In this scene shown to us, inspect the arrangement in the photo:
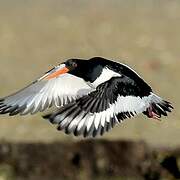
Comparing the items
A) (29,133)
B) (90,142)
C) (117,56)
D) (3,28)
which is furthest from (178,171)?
(3,28)

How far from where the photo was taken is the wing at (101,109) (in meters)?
5.68

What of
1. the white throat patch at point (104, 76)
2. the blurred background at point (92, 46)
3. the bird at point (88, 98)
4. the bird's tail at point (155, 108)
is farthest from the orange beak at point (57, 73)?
the blurred background at point (92, 46)

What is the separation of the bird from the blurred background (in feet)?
11.2

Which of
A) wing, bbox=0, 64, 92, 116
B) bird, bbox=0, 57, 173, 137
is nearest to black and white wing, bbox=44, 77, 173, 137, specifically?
bird, bbox=0, 57, 173, 137

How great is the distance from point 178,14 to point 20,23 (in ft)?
6.92

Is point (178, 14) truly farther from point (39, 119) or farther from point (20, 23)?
point (39, 119)

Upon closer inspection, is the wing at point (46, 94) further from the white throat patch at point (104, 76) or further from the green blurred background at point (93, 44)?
the green blurred background at point (93, 44)

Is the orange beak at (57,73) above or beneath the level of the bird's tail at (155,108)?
above

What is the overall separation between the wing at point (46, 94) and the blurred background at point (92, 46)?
3.37 metres

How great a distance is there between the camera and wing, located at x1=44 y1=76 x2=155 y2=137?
18.6 feet

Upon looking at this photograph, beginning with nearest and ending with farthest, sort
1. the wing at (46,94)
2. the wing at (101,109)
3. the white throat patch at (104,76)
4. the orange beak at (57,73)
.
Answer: the wing at (101,109) < the white throat patch at (104,76) < the wing at (46,94) < the orange beak at (57,73)

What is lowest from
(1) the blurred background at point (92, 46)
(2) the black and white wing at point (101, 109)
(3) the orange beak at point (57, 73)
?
(2) the black and white wing at point (101, 109)

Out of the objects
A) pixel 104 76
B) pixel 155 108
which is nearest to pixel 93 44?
pixel 155 108

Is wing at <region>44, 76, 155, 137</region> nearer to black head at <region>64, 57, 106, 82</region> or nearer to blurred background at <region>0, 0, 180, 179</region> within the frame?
black head at <region>64, 57, 106, 82</region>
